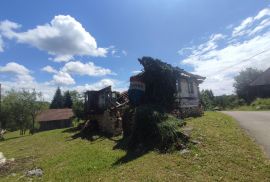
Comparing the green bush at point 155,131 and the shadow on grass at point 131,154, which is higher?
the green bush at point 155,131

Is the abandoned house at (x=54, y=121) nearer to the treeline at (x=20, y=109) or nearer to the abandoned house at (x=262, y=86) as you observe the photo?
the treeline at (x=20, y=109)

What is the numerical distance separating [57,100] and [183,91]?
7724 centimetres

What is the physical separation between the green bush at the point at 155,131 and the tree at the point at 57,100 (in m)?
81.7

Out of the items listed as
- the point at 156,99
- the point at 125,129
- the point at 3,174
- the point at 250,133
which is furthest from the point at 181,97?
the point at 3,174

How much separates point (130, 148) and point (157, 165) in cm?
357

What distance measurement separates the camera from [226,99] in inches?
1918

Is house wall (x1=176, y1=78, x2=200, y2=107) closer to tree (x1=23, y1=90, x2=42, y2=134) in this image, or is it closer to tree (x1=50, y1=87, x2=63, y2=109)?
tree (x1=23, y1=90, x2=42, y2=134)

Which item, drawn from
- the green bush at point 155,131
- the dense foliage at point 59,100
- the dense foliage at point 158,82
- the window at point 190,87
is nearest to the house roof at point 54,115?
the dense foliage at point 59,100

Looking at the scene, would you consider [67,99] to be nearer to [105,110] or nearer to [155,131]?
[105,110]

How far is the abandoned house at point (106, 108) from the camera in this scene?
19641 mm

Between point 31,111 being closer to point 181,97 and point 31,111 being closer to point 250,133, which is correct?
point 181,97

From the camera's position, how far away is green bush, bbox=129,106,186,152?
1179 cm

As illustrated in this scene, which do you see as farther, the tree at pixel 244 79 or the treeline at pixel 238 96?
the tree at pixel 244 79

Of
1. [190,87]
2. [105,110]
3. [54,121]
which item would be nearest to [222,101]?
[190,87]
